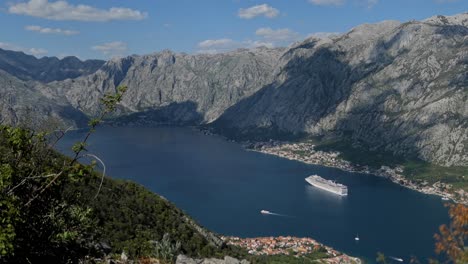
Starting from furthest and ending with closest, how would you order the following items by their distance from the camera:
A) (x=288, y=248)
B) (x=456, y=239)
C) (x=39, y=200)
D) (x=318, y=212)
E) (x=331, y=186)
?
(x=331, y=186), (x=318, y=212), (x=288, y=248), (x=39, y=200), (x=456, y=239)

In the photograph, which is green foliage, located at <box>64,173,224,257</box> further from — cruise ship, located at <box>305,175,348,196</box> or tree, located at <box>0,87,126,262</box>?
cruise ship, located at <box>305,175,348,196</box>

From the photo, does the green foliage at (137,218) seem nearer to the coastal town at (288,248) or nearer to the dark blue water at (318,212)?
the coastal town at (288,248)

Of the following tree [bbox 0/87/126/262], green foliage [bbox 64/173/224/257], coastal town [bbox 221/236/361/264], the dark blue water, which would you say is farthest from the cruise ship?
tree [bbox 0/87/126/262]

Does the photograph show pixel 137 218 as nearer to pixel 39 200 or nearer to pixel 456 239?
pixel 39 200

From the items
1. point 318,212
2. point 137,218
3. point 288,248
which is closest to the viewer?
point 137,218

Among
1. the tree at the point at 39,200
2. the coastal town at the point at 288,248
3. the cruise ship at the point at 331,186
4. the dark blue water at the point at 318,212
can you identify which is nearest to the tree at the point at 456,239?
the tree at the point at 39,200

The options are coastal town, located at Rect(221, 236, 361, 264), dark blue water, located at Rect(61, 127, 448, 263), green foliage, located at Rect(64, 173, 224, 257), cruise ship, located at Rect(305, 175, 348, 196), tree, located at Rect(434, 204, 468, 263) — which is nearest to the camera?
tree, located at Rect(434, 204, 468, 263)

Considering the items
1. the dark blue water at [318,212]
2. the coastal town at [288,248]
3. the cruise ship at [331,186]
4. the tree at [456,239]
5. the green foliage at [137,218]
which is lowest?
the dark blue water at [318,212]

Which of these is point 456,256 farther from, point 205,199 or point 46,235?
point 205,199

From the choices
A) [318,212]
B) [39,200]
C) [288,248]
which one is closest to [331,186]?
[318,212]
